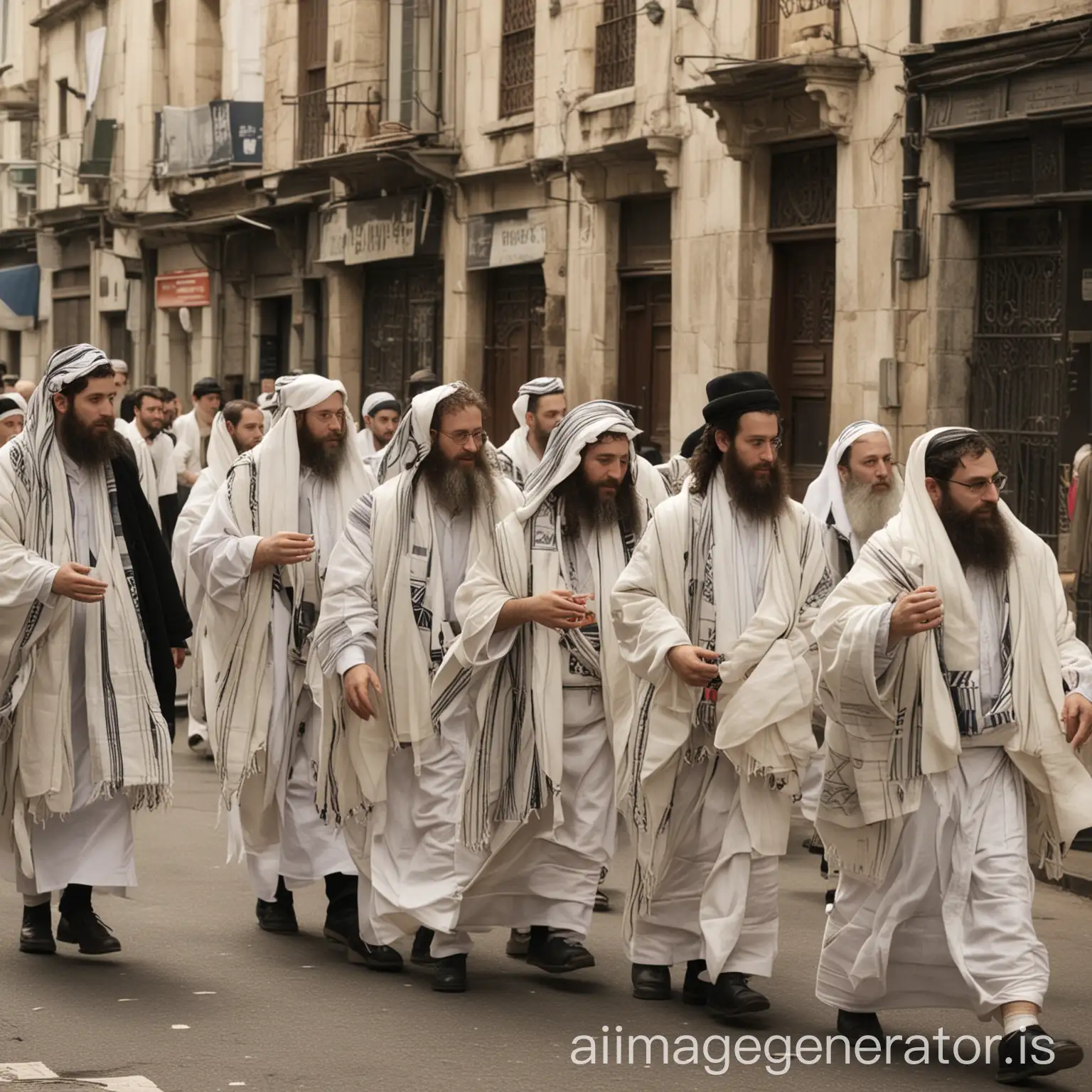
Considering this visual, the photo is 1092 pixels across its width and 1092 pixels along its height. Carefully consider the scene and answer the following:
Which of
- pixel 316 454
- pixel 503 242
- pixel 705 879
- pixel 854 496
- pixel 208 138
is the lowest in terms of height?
pixel 705 879

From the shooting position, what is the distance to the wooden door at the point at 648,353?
20.5 m

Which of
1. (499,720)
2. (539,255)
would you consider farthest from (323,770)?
(539,255)

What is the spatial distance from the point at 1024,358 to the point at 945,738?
990 cm

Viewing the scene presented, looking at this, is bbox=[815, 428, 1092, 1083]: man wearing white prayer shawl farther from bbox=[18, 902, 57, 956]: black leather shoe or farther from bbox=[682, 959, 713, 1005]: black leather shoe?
bbox=[18, 902, 57, 956]: black leather shoe

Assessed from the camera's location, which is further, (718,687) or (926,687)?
(718,687)

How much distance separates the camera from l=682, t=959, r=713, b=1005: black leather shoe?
7047mm

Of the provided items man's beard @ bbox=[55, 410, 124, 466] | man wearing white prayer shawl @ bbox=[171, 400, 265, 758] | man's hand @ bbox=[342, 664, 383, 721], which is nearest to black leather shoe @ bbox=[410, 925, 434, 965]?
man's hand @ bbox=[342, 664, 383, 721]

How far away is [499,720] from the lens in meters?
7.45

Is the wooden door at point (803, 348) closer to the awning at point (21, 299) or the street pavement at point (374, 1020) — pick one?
the street pavement at point (374, 1020)

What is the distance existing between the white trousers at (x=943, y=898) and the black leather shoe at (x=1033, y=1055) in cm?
21

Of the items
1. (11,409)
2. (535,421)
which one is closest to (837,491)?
(535,421)

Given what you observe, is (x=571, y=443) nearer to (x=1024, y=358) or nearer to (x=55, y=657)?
→ (x=55, y=657)

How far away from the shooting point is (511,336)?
77.7 ft

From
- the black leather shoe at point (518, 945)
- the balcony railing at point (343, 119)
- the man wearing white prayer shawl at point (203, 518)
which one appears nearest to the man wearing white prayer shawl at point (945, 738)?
the black leather shoe at point (518, 945)
